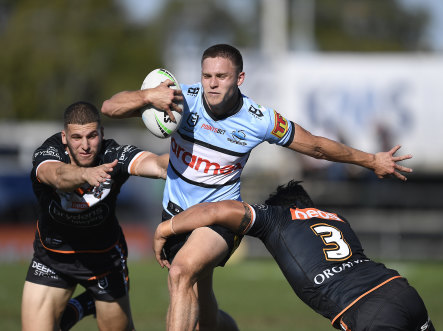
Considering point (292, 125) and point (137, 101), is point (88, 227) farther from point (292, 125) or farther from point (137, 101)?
point (292, 125)

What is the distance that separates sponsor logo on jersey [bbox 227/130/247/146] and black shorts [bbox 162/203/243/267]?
0.90 metres

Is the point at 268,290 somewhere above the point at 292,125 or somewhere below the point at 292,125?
below

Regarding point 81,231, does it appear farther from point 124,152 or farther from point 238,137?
point 238,137

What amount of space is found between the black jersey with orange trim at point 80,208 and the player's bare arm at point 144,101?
0.60 metres

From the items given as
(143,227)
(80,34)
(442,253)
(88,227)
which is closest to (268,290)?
(143,227)

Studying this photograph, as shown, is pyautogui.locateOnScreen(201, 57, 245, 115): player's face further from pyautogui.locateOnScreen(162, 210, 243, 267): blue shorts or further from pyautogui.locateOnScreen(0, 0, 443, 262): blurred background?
pyautogui.locateOnScreen(0, 0, 443, 262): blurred background

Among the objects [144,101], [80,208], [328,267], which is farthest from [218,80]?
[328,267]

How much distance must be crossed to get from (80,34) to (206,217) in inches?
1532

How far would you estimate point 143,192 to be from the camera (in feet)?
73.8

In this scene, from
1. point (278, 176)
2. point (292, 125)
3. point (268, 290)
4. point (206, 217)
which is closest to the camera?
point (206, 217)

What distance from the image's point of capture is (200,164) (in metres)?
7.34

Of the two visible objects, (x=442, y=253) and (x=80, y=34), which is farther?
(x=80, y=34)

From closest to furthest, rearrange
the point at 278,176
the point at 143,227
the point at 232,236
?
the point at 232,236, the point at 143,227, the point at 278,176

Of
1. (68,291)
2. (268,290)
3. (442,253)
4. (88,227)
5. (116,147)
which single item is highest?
(116,147)
